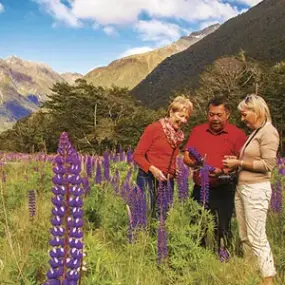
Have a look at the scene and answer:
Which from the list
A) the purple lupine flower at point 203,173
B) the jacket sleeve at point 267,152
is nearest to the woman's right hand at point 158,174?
the purple lupine flower at point 203,173

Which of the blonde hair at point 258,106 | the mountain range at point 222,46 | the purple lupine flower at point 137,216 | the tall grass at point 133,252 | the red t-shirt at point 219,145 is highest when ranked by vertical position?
the mountain range at point 222,46

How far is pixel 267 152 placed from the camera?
11.5 ft

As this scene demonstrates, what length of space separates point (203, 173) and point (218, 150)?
1.30 ft

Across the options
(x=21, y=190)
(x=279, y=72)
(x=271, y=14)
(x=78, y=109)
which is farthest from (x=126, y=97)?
(x=271, y=14)

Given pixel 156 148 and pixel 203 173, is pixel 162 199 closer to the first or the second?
pixel 203 173

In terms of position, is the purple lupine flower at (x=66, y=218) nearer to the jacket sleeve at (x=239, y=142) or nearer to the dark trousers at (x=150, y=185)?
the jacket sleeve at (x=239, y=142)

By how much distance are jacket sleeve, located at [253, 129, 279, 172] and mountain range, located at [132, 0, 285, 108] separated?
104 metres

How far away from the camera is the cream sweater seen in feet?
11.5

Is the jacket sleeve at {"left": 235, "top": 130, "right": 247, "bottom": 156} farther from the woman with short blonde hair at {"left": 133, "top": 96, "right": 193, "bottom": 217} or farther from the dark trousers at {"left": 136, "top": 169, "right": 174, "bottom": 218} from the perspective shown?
the dark trousers at {"left": 136, "top": 169, "right": 174, "bottom": 218}

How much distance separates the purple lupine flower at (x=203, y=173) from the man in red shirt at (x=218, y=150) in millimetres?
76

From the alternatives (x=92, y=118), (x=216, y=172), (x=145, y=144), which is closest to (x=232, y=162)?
(x=216, y=172)

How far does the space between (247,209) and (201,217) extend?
416mm

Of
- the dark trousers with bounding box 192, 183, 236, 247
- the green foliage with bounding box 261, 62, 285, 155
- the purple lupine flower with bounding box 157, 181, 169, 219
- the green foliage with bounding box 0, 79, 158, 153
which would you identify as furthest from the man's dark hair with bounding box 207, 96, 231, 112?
the green foliage with bounding box 0, 79, 158, 153

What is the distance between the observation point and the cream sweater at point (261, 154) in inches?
139
